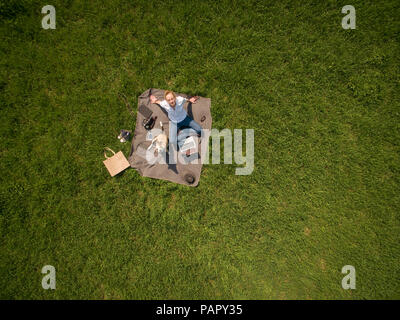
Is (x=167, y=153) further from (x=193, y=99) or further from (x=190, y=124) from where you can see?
(x=193, y=99)

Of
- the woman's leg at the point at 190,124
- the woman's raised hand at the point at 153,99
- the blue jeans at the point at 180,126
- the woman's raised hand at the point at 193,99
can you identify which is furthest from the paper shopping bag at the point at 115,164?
the woman's raised hand at the point at 193,99

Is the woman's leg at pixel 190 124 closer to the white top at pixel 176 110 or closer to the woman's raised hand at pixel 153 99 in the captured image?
the white top at pixel 176 110

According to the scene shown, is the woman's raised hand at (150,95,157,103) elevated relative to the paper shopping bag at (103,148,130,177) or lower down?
elevated

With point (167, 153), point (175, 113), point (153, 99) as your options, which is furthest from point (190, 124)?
point (153, 99)

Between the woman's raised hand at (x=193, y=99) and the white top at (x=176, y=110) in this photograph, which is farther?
the woman's raised hand at (x=193, y=99)

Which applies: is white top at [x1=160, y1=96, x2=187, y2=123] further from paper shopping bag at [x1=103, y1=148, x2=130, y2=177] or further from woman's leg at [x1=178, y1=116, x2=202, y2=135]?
paper shopping bag at [x1=103, y1=148, x2=130, y2=177]

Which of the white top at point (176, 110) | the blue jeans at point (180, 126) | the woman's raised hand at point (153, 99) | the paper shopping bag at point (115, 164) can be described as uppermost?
the woman's raised hand at point (153, 99)

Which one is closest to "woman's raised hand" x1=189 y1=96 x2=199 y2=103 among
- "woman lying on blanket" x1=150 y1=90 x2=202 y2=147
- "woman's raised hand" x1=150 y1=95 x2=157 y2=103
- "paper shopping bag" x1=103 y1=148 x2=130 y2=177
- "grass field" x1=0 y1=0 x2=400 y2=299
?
"woman lying on blanket" x1=150 y1=90 x2=202 y2=147
